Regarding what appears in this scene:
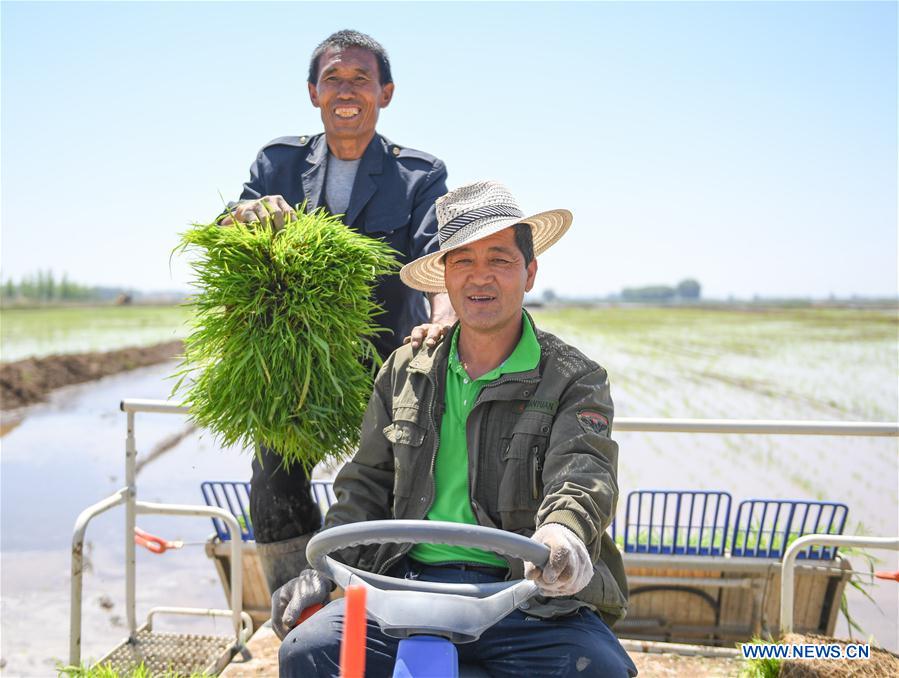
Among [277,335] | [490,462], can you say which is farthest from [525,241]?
[277,335]

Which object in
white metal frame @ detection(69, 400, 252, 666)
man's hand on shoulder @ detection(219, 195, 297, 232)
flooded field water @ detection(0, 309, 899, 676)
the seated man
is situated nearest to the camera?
the seated man

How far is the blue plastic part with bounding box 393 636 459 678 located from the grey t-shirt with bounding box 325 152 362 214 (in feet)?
6.57

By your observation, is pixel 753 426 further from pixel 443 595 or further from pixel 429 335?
pixel 443 595

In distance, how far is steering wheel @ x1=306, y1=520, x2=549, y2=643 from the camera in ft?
5.58

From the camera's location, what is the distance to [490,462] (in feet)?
7.73

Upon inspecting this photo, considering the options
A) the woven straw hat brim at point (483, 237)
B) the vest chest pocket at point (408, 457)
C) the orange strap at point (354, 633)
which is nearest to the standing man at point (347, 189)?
the woven straw hat brim at point (483, 237)

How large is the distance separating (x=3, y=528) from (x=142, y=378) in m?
14.5

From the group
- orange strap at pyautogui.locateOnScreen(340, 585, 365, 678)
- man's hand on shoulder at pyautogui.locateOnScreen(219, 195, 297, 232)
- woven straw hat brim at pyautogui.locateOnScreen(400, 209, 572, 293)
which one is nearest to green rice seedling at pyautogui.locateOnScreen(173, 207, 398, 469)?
man's hand on shoulder at pyautogui.locateOnScreen(219, 195, 297, 232)

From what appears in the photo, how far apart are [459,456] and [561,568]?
693 mm

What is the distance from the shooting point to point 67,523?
917 centimetres

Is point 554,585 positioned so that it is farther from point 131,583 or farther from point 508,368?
point 131,583

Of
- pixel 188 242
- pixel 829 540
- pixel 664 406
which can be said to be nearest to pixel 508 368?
pixel 188 242

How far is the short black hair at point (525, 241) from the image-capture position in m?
2.48

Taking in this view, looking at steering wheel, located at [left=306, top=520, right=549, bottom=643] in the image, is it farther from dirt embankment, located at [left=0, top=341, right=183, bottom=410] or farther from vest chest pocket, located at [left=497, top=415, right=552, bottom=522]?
dirt embankment, located at [left=0, top=341, right=183, bottom=410]
